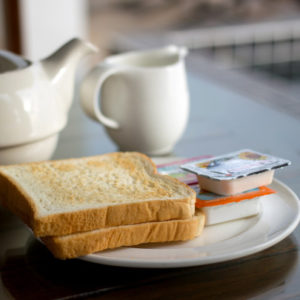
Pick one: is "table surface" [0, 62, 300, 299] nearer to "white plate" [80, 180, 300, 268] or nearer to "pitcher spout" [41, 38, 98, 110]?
"white plate" [80, 180, 300, 268]

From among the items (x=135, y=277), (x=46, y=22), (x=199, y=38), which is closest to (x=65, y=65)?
(x=135, y=277)

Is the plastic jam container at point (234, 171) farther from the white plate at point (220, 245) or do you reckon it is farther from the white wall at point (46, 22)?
the white wall at point (46, 22)

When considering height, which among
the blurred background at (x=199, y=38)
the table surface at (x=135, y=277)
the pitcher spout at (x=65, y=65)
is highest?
the pitcher spout at (x=65, y=65)

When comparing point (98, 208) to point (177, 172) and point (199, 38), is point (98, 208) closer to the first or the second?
point (177, 172)

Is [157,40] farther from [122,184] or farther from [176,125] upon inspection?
[122,184]

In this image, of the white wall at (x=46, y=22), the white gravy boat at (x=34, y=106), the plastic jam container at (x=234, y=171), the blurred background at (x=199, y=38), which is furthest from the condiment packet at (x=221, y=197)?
the white wall at (x=46, y=22)

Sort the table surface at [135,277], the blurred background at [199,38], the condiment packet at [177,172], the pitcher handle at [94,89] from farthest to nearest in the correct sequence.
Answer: the blurred background at [199,38] → the pitcher handle at [94,89] → the condiment packet at [177,172] → the table surface at [135,277]

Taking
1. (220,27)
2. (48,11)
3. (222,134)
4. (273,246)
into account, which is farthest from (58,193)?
(220,27)
